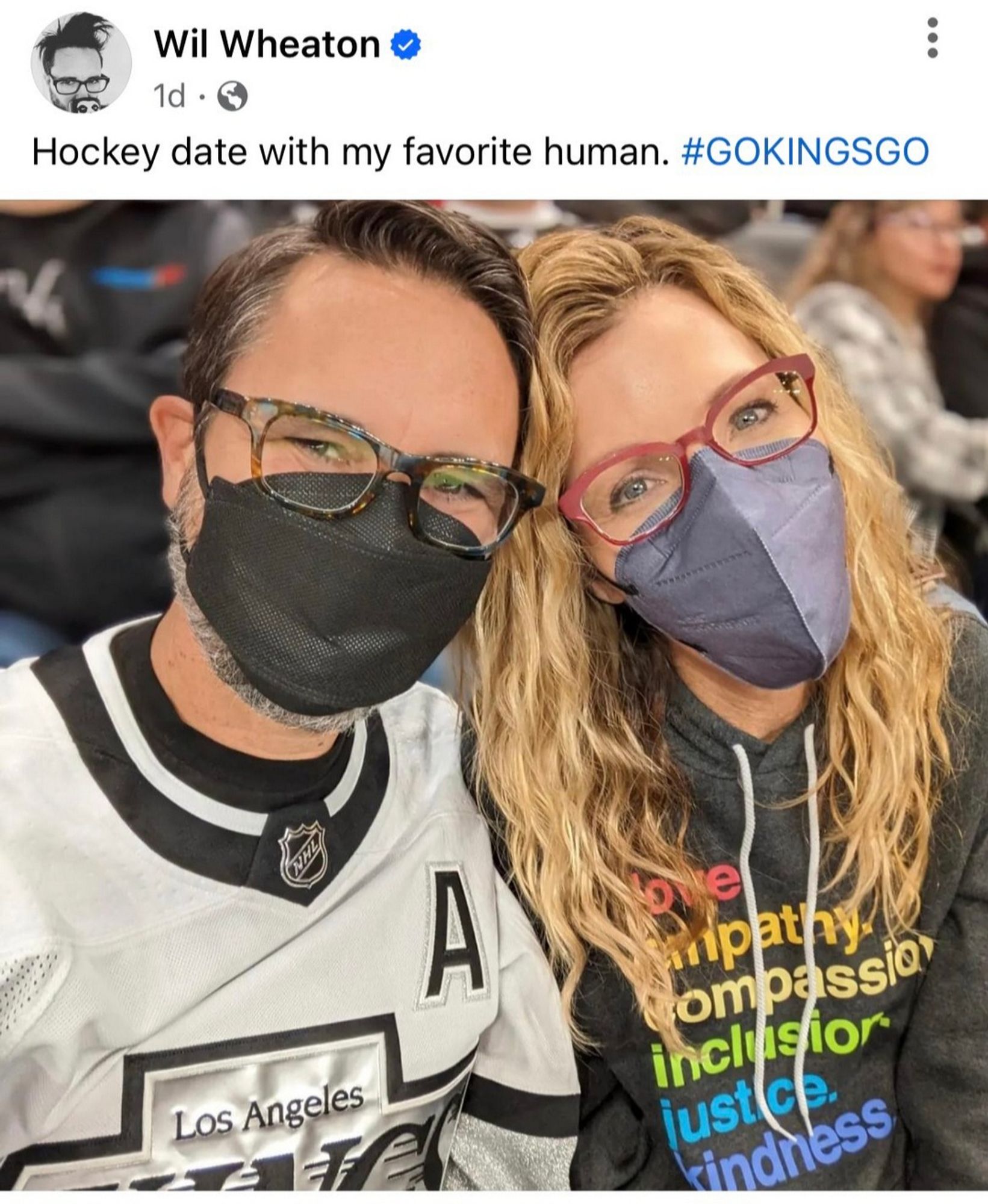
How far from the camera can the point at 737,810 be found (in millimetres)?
1039

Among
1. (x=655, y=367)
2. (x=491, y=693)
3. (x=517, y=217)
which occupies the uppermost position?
(x=517, y=217)

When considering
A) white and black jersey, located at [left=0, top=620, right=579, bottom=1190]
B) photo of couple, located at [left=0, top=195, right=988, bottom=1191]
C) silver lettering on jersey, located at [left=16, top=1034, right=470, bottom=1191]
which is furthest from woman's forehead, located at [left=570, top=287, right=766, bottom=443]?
silver lettering on jersey, located at [left=16, top=1034, right=470, bottom=1191]

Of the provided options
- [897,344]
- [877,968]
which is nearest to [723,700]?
[877,968]

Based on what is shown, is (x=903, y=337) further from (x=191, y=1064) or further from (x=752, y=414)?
(x=191, y=1064)

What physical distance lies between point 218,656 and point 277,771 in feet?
0.42

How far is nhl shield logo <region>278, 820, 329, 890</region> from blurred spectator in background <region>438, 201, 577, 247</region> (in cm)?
59

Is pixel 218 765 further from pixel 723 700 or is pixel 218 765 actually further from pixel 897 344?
pixel 897 344

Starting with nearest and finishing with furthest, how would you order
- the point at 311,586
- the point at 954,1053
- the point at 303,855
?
the point at 311,586 → the point at 303,855 → the point at 954,1053

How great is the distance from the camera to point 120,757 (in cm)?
87
